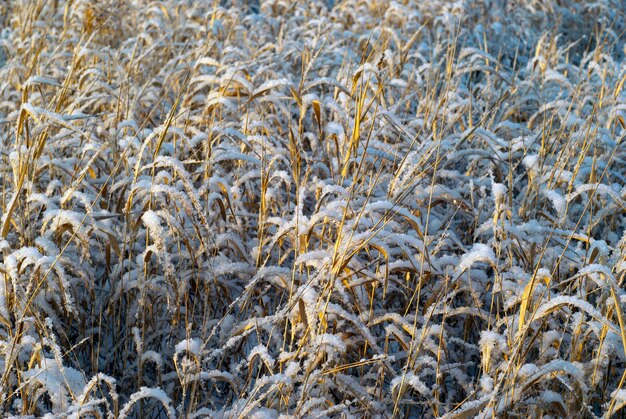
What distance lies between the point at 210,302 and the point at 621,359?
1.15 m

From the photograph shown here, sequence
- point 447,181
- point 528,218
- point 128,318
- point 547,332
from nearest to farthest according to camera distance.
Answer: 1. point 547,332
2. point 128,318
3. point 528,218
4. point 447,181

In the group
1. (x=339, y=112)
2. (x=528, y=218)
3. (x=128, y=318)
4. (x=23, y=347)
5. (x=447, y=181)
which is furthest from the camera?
(x=447, y=181)

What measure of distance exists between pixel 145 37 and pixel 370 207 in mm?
2319

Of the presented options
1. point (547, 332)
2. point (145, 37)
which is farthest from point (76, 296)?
point (145, 37)

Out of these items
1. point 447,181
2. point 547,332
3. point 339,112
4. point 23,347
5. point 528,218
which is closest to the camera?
point 23,347

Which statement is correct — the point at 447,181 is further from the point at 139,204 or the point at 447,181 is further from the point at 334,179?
the point at 139,204

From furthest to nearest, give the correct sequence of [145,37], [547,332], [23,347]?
[145,37], [547,332], [23,347]

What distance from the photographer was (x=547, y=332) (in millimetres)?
1747

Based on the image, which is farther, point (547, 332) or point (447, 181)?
point (447, 181)

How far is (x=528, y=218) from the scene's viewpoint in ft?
7.19

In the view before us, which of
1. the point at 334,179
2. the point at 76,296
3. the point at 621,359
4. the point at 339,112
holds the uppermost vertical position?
the point at 339,112

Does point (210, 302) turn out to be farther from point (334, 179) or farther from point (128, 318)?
point (334, 179)

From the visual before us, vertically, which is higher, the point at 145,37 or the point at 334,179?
the point at 145,37

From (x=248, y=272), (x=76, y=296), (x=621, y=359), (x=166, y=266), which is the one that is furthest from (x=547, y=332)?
(x=76, y=296)
